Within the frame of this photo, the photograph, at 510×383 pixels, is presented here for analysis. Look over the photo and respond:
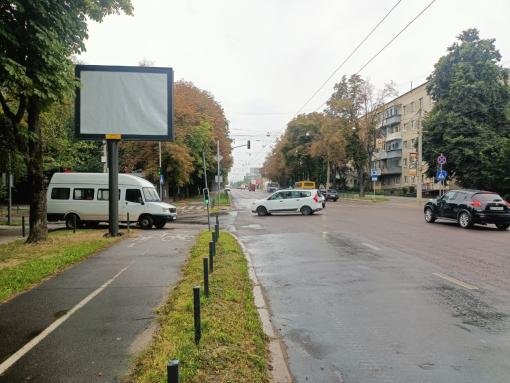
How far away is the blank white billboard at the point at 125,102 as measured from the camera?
→ 1602 centimetres

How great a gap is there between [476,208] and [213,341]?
52.4 feet

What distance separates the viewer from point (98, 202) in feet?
69.2

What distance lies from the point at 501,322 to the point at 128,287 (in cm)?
569

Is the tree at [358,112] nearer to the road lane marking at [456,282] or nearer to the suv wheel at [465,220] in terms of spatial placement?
the suv wheel at [465,220]

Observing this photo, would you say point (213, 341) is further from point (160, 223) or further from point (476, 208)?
point (160, 223)

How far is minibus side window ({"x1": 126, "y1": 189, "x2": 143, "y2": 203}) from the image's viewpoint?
69.1 feet

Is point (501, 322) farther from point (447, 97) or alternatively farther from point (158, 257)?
point (447, 97)

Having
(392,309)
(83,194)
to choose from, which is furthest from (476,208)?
(83,194)

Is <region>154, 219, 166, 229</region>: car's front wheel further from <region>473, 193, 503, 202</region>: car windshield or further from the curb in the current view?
the curb

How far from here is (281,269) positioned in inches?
382

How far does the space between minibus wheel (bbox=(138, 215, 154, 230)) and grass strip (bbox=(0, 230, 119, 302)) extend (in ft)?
15.3

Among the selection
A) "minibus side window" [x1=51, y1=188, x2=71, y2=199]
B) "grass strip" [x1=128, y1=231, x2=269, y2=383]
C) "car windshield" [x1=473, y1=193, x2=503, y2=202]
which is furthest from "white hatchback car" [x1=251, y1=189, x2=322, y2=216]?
"grass strip" [x1=128, y1=231, x2=269, y2=383]

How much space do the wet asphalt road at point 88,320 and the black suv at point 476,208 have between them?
12516 mm

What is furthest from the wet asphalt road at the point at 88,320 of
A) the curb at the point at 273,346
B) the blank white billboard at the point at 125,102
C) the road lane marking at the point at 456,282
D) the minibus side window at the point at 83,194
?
the minibus side window at the point at 83,194
